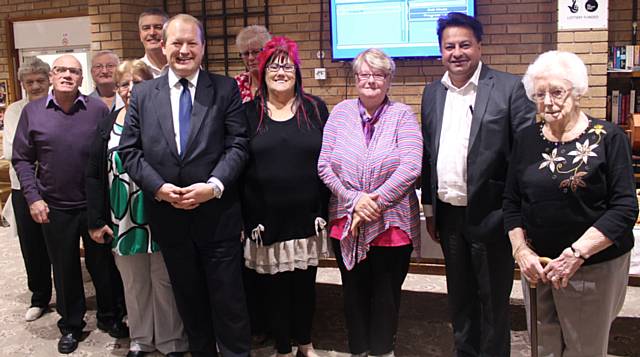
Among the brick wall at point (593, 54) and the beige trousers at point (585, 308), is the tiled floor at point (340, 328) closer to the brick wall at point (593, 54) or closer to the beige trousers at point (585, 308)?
the beige trousers at point (585, 308)

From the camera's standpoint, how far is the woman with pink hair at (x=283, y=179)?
2.59 m

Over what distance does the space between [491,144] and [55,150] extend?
6.95 ft

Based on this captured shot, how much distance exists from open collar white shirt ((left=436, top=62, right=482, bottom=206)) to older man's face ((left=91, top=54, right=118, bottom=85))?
2.16 meters

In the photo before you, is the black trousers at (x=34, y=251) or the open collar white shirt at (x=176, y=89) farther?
the black trousers at (x=34, y=251)

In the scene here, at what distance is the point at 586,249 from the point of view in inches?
76.5

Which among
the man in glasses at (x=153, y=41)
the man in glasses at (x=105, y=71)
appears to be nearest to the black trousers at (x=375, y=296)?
the man in glasses at (x=153, y=41)

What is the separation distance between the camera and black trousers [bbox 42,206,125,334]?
3113mm

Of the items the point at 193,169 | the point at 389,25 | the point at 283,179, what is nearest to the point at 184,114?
the point at 193,169

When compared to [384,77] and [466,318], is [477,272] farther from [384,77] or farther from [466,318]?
[384,77]

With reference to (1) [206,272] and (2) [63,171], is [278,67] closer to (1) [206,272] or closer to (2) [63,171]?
(1) [206,272]

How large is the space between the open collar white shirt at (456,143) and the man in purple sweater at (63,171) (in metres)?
1.79

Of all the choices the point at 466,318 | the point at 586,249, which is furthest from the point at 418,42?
the point at 586,249

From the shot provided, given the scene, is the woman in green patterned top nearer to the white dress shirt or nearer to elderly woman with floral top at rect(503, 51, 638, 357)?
the white dress shirt

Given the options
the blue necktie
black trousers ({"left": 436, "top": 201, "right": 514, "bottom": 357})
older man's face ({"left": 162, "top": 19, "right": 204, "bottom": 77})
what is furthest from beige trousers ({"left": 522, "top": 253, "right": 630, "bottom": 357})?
older man's face ({"left": 162, "top": 19, "right": 204, "bottom": 77})
